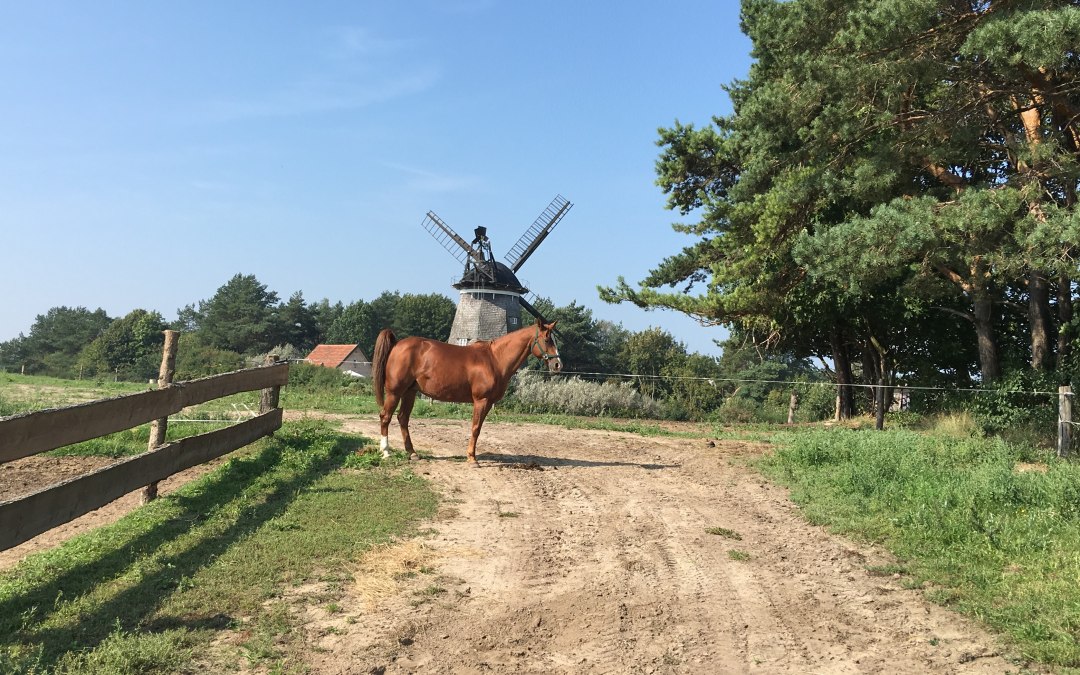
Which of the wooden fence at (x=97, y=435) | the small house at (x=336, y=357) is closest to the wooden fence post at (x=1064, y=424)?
the wooden fence at (x=97, y=435)

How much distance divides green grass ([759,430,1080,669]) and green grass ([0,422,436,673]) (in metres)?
4.61

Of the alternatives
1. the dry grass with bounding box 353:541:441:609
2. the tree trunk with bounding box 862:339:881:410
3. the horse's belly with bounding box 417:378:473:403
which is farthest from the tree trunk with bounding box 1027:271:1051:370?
the dry grass with bounding box 353:541:441:609

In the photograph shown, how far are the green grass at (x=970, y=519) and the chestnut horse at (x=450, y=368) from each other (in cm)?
412

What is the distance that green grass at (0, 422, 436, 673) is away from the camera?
422cm

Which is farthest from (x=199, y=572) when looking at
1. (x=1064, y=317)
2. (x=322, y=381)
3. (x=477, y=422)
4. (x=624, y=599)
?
(x=322, y=381)

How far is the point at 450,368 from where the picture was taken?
37.8ft

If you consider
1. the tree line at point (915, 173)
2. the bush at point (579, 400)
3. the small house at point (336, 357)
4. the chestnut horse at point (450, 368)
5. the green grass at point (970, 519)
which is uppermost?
the tree line at point (915, 173)

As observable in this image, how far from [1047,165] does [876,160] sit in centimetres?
274

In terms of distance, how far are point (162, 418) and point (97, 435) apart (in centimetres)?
190

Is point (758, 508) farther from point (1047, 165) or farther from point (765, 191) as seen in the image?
point (765, 191)

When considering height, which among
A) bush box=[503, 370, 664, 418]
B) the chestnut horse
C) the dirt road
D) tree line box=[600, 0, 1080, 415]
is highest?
tree line box=[600, 0, 1080, 415]

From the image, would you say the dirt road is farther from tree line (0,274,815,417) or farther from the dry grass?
tree line (0,274,815,417)

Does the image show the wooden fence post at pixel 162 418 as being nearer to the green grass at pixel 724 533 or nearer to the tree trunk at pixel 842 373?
the green grass at pixel 724 533

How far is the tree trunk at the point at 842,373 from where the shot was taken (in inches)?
979
